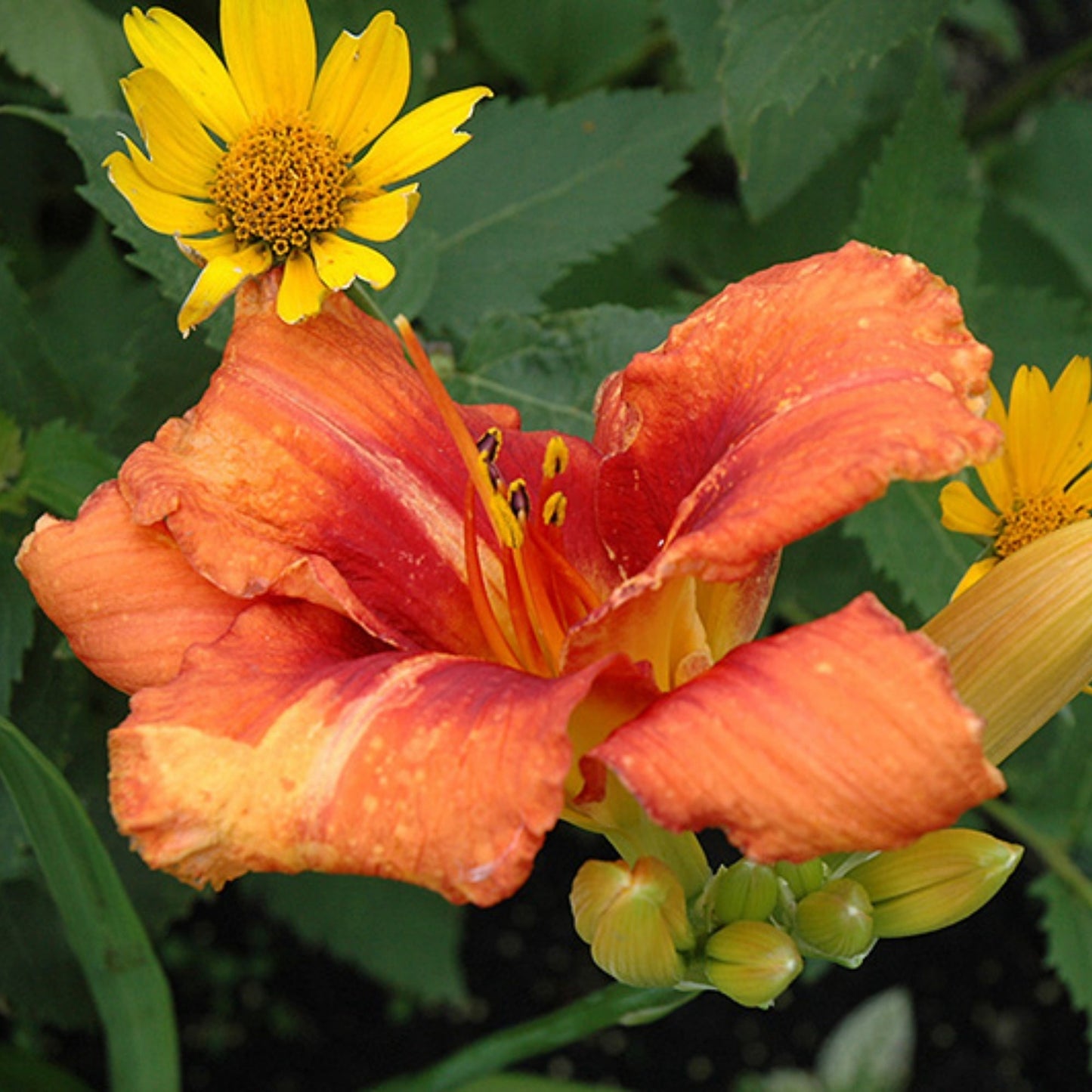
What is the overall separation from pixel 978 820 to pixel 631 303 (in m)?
0.69

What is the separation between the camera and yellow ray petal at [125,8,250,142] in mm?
931

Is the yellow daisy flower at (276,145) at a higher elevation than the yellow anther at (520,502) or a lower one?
higher

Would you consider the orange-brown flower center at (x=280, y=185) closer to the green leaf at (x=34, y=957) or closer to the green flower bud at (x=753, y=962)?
the green flower bud at (x=753, y=962)

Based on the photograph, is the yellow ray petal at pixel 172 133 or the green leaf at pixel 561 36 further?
the green leaf at pixel 561 36

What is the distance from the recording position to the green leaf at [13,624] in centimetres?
112

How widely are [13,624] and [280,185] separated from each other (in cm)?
44

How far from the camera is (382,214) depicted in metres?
0.92

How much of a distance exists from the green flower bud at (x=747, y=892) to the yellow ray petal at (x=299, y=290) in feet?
1.40

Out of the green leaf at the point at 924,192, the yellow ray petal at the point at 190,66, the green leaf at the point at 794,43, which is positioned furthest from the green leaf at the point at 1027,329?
the yellow ray petal at the point at 190,66

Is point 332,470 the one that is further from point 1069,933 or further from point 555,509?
point 1069,933

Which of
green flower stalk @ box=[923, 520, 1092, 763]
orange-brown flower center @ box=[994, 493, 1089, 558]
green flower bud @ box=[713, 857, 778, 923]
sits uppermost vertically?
green flower stalk @ box=[923, 520, 1092, 763]

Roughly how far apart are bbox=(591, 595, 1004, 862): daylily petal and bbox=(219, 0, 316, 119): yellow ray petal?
0.49m

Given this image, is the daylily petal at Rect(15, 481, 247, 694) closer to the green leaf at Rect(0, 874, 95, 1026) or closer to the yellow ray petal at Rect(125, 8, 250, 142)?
the yellow ray petal at Rect(125, 8, 250, 142)

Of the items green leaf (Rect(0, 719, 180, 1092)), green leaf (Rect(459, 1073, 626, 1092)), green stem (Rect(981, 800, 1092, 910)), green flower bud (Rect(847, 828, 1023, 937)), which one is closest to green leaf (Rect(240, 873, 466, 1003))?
green leaf (Rect(459, 1073, 626, 1092))
